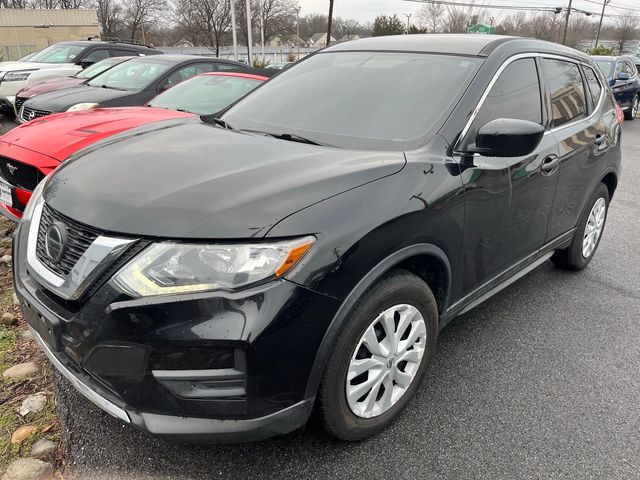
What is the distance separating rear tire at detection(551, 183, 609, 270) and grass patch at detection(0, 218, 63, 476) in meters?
3.62

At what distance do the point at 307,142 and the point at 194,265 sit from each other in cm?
104

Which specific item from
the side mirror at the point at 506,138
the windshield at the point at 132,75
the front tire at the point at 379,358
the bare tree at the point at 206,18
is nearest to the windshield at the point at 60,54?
the windshield at the point at 132,75

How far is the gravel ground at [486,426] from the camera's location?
2.12 m

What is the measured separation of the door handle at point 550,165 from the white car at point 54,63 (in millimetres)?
9864

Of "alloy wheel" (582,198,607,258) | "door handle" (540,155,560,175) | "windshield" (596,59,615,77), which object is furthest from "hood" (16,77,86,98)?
"windshield" (596,59,615,77)

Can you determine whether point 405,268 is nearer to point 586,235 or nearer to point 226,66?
point 586,235

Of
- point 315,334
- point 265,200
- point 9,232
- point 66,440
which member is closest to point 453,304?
point 315,334

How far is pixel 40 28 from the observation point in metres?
41.2

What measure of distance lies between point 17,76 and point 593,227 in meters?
10.8

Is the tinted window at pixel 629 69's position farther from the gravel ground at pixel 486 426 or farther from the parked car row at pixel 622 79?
the gravel ground at pixel 486 426

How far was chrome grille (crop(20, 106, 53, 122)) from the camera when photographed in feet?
20.3

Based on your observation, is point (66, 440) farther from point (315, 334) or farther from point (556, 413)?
point (556, 413)

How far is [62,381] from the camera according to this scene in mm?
2586

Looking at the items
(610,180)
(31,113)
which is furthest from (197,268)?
(31,113)
